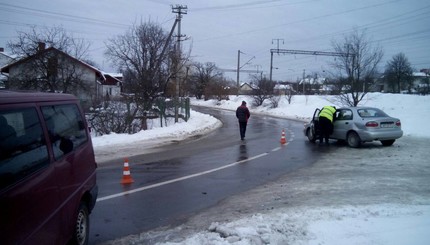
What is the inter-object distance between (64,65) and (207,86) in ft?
193

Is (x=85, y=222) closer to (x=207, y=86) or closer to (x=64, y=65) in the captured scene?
(x=64, y=65)

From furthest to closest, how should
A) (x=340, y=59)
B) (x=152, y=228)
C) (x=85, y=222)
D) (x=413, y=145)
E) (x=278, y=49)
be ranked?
(x=278, y=49) < (x=340, y=59) < (x=413, y=145) < (x=152, y=228) < (x=85, y=222)

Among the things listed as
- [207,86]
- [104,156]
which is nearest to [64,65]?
[104,156]

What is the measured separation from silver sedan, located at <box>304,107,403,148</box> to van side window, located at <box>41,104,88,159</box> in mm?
10597

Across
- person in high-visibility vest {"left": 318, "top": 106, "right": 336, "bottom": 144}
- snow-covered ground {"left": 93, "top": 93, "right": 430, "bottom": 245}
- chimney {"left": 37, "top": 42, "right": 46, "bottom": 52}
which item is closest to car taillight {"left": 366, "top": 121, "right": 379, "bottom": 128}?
person in high-visibility vest {"left": 318, "top": 106, "right": 336, "bottom": 144}

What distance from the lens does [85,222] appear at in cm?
481

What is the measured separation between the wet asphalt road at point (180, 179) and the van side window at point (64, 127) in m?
1.50

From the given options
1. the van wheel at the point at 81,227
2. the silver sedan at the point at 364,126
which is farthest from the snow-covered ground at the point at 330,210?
the silver sedan at the point at 364,126

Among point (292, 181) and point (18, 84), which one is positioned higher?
point (18, 84)

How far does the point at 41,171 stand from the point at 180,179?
5.40 meters

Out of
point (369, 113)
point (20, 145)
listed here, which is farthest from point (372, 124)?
point (20, 145)

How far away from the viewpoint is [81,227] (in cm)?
462

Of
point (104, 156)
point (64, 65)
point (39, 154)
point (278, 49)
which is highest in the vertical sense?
point (278, 49)

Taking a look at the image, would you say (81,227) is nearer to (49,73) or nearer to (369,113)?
(369,113)
